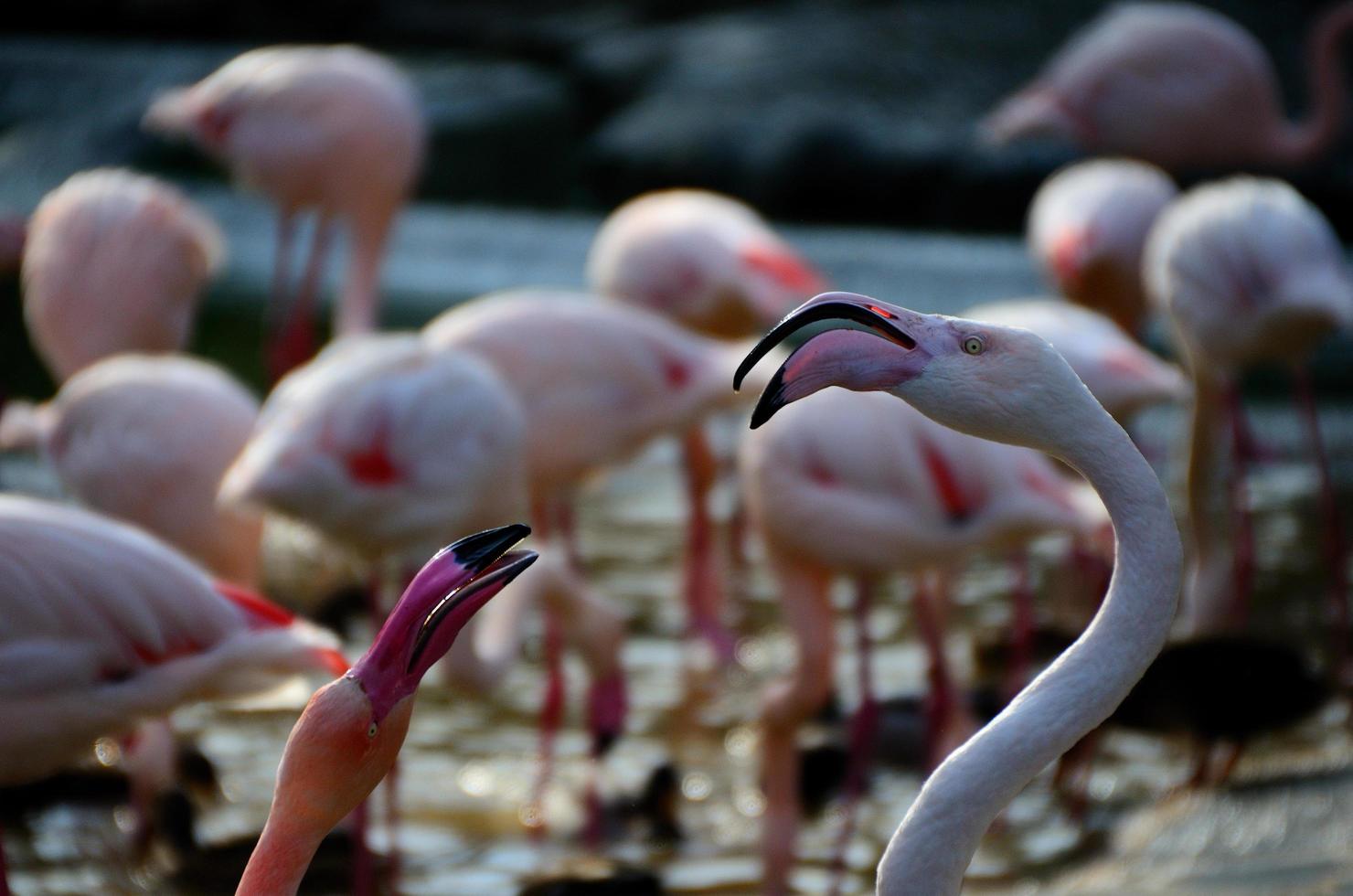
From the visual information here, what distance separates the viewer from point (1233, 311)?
16.0 ft

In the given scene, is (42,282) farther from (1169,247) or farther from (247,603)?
(1169,247)

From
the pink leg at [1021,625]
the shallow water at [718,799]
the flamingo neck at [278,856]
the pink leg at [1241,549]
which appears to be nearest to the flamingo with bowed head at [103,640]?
the shallow water at [718,799]

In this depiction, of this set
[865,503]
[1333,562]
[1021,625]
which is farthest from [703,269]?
[1333,562]

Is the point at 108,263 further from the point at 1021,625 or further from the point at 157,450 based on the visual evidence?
the point at 1021,625

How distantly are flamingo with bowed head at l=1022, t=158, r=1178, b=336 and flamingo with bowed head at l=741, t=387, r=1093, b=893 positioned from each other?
2151 mm

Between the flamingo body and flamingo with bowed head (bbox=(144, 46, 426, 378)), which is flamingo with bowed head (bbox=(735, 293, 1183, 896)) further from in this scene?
flamingo with bowed head (bbox=(144, 46, 426, 378))

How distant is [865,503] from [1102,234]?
8.31 feet

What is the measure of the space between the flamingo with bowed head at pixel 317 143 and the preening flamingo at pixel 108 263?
0.82m

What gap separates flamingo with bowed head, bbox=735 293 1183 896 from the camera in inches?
70.6

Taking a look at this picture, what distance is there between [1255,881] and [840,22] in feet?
32.6

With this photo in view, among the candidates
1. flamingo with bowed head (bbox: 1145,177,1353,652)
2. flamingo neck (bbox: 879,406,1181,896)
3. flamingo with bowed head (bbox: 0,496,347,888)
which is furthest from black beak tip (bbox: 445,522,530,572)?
flamingo with bowed head (bbox: 1145,177,1353,652)

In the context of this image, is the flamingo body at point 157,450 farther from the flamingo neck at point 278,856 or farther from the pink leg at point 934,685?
the flamingo neck at point 278,856

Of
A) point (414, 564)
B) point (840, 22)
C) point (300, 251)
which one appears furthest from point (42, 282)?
point (840, 22)

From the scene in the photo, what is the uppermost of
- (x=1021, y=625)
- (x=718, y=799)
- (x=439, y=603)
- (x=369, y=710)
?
(x=439, y=603)
